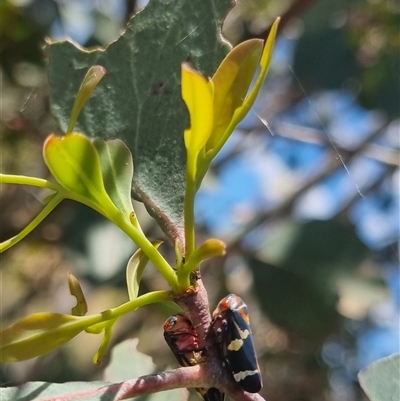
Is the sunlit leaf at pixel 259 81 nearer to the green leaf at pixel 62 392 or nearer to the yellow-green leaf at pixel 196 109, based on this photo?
the yellow-green leaf at pixel 196 109

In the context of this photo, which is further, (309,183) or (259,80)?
(309,183)

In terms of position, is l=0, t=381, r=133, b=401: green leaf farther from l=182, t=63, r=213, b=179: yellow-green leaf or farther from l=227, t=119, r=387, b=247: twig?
l=227, t=119, r=387, b=247: twig

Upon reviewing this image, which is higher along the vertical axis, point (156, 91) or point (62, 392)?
point (156, 91)

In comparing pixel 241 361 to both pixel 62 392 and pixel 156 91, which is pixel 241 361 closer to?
pixel 62 392

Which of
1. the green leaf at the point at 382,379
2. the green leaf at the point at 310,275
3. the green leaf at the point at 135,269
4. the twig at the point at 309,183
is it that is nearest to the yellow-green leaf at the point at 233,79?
the green leaf at the point at 135,269

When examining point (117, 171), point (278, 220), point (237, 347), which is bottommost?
point (278, 220)

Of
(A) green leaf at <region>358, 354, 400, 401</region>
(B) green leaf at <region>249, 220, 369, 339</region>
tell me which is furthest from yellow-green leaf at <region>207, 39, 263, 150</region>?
(B) green leaf at <region>249, 220, 369, 339</region>

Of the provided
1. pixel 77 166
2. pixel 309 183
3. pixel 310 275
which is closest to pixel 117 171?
pixel 77 166

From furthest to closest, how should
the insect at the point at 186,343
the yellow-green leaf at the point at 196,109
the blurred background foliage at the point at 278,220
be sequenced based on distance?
1. the blurred background foliage at the point at 278,220
2. the insect at the point at 186,343
3. the yellow-green leaf at the point at 196,109
